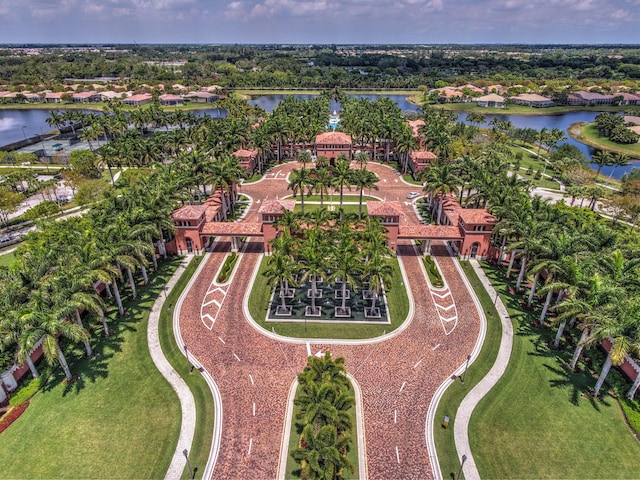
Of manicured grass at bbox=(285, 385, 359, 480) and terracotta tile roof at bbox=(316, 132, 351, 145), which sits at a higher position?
terracotta tile roof at bbox=(316, 132, 351, 145)

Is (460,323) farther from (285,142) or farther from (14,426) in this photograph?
(285,142)

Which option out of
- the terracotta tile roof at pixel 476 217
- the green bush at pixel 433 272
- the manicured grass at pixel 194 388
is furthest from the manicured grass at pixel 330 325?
the terracotta tile roof at pixel 476 217

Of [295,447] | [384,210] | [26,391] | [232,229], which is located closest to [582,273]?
[384,210]

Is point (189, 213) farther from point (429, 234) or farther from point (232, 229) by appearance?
point (429, 234)

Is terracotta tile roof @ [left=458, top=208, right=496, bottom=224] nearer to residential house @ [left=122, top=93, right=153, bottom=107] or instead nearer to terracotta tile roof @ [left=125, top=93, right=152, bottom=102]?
residential house @ [left=122, top=93, right=153, bottom=107]

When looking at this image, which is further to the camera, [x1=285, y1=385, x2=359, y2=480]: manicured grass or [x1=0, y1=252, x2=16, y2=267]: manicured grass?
[x1=0, y1=252, x2=16, y2=267]: manicured grass

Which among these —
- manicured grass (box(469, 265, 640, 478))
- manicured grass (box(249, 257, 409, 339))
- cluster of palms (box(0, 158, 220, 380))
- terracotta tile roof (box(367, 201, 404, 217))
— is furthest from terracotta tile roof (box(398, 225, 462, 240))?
cluster of palms (box(0, 158, 220, 380))
